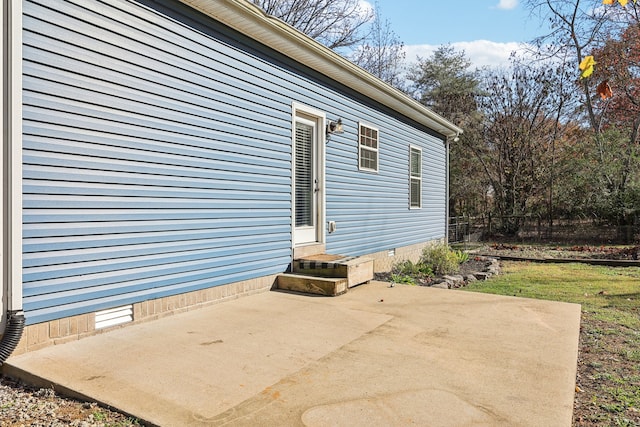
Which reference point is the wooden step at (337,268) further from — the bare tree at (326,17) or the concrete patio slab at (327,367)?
the bare tree at (326,17)

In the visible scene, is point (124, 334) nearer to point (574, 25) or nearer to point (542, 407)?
point (542, 407)

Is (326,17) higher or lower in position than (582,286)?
higher

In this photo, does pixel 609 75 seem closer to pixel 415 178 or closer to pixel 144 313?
pixel 415 178

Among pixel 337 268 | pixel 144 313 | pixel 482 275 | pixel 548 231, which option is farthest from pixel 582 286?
pixel 548 231

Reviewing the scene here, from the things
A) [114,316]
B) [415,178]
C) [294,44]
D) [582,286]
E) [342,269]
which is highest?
[294,44]

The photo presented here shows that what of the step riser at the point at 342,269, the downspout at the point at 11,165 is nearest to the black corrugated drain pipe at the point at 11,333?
the downspout at the point at 11,165

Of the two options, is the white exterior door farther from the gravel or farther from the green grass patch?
the gravel

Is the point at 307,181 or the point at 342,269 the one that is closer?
the point at 342,269

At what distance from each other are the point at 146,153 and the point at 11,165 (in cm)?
113

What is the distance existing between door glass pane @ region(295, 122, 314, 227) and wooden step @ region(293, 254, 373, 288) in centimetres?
64

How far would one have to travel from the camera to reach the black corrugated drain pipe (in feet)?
9.33

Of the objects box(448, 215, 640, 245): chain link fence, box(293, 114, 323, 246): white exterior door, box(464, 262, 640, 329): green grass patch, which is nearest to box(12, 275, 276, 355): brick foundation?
box(293, 114, 323, 246): white exterior door

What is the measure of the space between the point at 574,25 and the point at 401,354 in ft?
58.1

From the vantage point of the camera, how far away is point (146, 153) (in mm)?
3906
